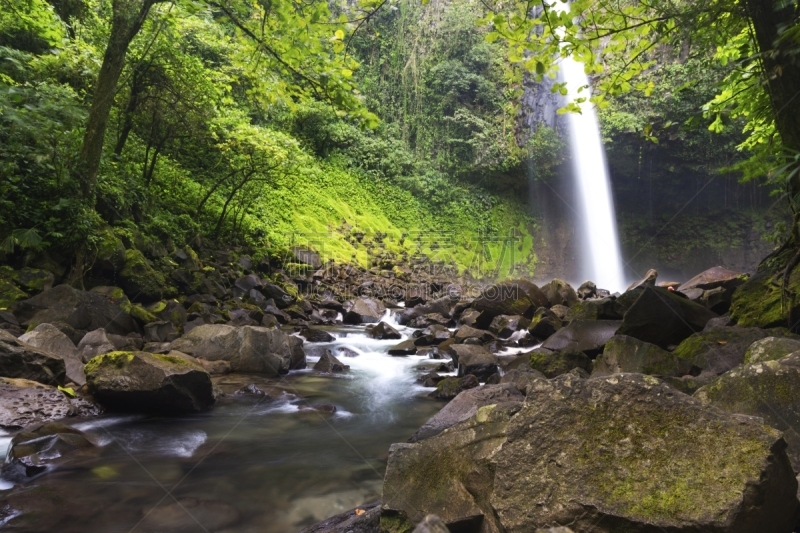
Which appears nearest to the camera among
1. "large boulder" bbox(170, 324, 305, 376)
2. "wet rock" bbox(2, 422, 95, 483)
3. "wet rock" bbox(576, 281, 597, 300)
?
"wet rock" bbox(2, 422, 95, 483)

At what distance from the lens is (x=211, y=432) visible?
5.16 meters


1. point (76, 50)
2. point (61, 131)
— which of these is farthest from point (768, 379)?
point (76, 50)

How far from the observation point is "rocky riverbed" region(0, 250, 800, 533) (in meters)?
2.02

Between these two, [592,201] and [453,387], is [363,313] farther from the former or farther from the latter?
[592,201]

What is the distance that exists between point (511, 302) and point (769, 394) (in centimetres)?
926

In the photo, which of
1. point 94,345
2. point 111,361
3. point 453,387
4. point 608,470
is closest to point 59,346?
point 94,345

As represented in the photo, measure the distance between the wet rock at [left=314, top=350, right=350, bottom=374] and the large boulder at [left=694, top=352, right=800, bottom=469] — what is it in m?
6.02

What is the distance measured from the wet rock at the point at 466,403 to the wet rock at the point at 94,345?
4.35 m

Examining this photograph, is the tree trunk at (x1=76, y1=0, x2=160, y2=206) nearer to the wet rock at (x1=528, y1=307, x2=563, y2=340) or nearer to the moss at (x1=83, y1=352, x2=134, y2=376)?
the moss at (x1=83, y1=352, x2=134, y2=376)

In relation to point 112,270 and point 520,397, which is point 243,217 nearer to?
point 112,270

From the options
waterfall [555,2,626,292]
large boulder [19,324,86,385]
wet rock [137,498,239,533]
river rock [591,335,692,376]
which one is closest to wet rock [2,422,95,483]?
wet rock [137,498,239,533]

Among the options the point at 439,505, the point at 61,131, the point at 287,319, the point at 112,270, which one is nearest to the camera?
the point at 439,505

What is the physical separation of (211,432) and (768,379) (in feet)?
15.5

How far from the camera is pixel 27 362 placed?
17.0ft
